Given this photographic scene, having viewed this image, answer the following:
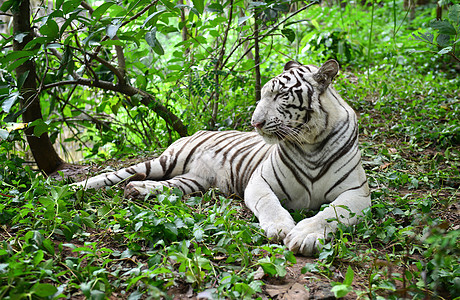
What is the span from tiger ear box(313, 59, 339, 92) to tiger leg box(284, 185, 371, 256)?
699 millimetres

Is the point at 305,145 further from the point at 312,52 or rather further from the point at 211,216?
the point at 312,52

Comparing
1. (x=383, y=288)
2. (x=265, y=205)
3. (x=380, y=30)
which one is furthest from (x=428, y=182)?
(x=380, y=30)

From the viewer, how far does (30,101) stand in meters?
3.77

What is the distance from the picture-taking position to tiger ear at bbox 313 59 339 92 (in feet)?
9.20

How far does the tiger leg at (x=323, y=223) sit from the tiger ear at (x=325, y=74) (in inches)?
27.5

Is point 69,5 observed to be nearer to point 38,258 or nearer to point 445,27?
point 38,258

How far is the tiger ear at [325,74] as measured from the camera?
2.80 meters

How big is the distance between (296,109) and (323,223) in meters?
0.77

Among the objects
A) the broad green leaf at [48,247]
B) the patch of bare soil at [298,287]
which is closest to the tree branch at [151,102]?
the broad green leaf at [48,247]

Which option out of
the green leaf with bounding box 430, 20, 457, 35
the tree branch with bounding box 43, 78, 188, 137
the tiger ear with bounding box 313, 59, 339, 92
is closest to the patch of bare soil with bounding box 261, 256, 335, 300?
the tiger ear with bounding box 313, 59, 339, 92

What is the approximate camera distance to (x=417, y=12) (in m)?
9.84

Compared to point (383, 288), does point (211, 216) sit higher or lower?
higher

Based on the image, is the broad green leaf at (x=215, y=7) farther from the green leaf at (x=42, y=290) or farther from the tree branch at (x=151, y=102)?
the green leaf at (x=42, y=290)

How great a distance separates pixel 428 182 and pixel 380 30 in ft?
21.1
